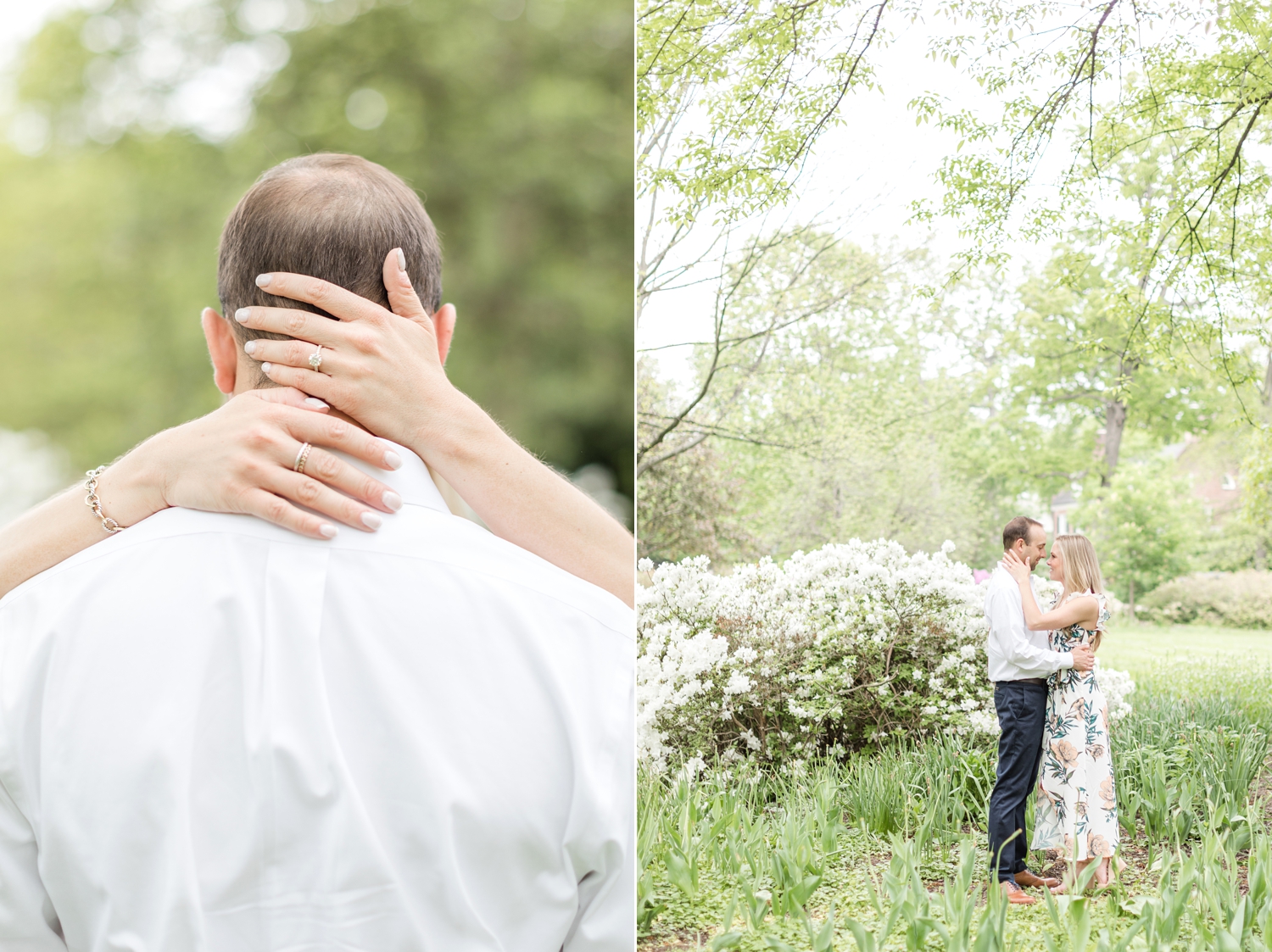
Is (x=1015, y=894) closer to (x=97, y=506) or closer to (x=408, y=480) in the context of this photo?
(x=408, y=480)

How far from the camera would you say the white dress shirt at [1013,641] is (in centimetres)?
198

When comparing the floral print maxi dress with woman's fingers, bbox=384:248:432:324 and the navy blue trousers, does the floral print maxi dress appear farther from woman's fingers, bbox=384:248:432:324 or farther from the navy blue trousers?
woman's fingers, bbox=384:248:432:324

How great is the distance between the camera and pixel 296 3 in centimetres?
697

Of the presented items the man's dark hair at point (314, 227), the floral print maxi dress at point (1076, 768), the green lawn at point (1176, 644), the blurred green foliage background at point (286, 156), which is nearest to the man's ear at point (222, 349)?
the man's dark hair at point (314, 227)

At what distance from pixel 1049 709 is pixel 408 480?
158cm

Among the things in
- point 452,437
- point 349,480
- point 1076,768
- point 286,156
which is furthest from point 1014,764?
point 286,156

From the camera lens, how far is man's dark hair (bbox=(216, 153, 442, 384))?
1021mm

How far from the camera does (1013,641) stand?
6.56 ft

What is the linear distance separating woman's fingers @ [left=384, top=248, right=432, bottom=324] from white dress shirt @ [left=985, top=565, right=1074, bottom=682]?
4.84 ft

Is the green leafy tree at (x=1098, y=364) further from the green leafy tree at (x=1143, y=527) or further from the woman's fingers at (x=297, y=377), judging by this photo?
the woman's fingers at (x=297, y=377)

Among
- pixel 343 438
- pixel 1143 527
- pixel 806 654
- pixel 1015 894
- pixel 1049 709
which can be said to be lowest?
pixel 1015 894

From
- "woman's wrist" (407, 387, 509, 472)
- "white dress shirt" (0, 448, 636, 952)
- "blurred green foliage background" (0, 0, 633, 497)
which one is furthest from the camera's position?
"blurred green foliage background" (0, 0, 633, 497)

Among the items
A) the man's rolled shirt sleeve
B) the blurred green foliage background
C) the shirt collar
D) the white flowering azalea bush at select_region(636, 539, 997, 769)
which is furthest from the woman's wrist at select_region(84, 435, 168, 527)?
the blurred green foliage background

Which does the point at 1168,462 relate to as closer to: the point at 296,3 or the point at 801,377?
the point at 801,377
